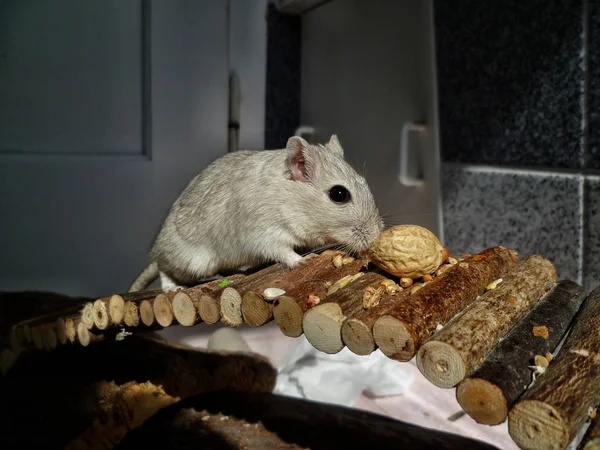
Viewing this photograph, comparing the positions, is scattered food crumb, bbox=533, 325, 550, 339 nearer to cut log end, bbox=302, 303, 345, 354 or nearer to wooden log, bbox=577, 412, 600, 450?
wooden log, bbox=577, 412, 600, 450

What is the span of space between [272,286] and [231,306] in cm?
10

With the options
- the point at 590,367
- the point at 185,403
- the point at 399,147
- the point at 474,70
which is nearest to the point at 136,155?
the point at 185,403

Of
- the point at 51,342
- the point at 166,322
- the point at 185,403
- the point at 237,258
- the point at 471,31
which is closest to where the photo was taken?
the point at 166,322

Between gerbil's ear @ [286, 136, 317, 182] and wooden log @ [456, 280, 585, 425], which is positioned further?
gerbil's ear @ [286, 136, 317, 182]

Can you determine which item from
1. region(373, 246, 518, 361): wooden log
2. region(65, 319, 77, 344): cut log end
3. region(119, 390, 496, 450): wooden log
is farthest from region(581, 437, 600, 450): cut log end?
region(65, 319, 77, 344): cut log end

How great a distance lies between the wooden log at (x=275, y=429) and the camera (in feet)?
5.12

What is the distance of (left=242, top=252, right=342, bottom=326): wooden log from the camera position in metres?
1.19

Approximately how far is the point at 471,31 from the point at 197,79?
942mm

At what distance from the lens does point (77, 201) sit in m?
1.66

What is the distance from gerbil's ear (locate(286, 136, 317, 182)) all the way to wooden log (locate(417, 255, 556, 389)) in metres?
0.53

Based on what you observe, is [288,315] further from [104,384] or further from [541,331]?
[104,384]

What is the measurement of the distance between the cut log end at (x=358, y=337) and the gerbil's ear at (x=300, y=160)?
54cm

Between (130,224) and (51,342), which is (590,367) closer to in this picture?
(51,342)

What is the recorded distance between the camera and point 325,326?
108cm
